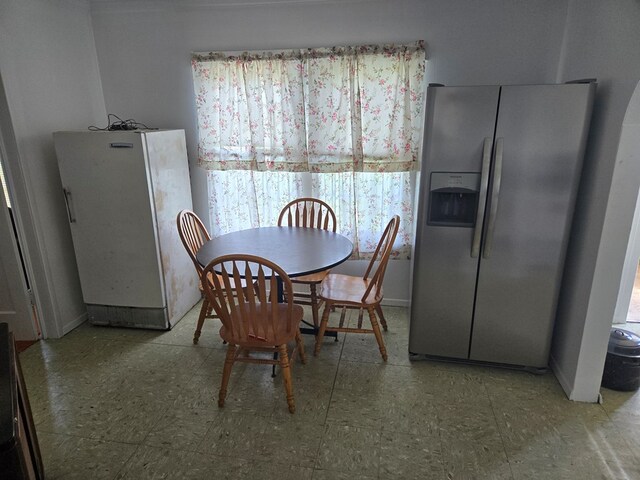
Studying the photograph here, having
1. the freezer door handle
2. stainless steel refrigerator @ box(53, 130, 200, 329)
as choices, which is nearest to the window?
stainless steel refrigerator @ box(53, 130, 200, 329)

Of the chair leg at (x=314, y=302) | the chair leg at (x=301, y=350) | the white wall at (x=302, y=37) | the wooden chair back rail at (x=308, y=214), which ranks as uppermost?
the white wall at (x=302, y=37)

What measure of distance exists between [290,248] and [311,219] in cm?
63

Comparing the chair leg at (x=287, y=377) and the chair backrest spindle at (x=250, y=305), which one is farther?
the chair leg at (x=287, y=377)

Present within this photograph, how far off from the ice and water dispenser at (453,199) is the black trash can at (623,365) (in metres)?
1.13

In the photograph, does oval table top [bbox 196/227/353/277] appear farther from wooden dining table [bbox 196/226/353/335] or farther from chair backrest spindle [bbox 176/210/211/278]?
chair backrest spindle [bbox 176/210/211/278]

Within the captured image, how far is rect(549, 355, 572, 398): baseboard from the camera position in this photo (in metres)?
2.25

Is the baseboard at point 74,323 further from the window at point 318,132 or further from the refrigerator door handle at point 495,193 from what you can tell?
the refrigerator door handle at point 495,193

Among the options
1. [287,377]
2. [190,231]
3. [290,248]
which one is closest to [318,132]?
[290,248]

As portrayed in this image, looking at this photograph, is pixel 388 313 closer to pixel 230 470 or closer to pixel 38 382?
pixel 230 470

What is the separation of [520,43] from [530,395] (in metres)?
2.29

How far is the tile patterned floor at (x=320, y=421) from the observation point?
181cm

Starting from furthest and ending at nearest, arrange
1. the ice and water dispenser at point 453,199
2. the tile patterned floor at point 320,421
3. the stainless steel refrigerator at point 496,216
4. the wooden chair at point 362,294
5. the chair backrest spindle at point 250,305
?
the wooden chair at point 362,294 < the ice and water dispenser at point 453,199 < the stainless steel refrigerator at point 496,216 < the chair backrest spindle at point 250,305 < the tile patterned floor at point 320,421

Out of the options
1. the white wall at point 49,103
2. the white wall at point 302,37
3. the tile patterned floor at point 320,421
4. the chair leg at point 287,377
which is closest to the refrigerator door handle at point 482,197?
the tile patterned floor at point 320,421

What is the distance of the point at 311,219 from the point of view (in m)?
3.07
